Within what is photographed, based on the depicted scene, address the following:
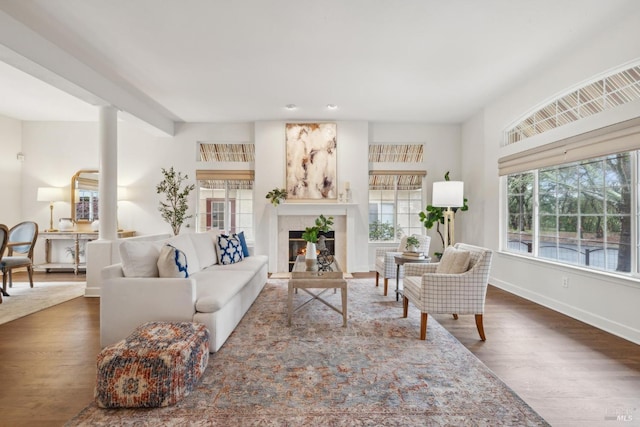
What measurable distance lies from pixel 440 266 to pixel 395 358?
1.21 meters

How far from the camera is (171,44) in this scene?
138 inches

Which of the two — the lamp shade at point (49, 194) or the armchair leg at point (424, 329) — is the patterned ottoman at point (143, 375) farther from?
the lamp shade at point (49, 194)

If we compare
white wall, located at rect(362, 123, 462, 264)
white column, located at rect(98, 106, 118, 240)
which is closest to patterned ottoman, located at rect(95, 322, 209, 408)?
white column, located at rect(98, 106, 118, 240)

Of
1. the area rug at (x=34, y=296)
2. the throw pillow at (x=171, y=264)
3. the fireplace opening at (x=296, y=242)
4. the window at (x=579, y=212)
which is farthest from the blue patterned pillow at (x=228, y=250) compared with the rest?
the window at (x=579, y=212)

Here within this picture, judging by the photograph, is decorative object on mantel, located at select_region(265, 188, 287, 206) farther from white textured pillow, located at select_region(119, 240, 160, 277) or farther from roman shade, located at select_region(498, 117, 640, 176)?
roman shade, located at select_region(498, 117, 640, 176)

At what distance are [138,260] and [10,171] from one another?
5531mm

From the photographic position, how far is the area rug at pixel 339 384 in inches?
71.7

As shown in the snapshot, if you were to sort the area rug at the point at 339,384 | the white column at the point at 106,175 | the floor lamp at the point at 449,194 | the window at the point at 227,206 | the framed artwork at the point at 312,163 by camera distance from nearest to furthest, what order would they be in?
the area rug at the point at 339,384
the white column at the point at 106,175
the floor lamp at the point at 449,194
the framed artwork at the point at 312,163
the window at the point at 227,206

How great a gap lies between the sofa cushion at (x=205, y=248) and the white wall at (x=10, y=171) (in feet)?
14.9

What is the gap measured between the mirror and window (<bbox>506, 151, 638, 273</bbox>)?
7.76 metres

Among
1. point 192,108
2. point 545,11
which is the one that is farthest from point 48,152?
point 545,11

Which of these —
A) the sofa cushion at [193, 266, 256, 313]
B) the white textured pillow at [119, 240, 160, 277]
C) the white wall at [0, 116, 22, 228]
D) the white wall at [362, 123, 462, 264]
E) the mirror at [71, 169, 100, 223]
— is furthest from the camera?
the white wall at [362, 123, 462, 264]

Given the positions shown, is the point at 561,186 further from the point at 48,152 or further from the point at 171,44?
the point at 48,152

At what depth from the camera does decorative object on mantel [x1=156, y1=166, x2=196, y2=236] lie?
6160mm
